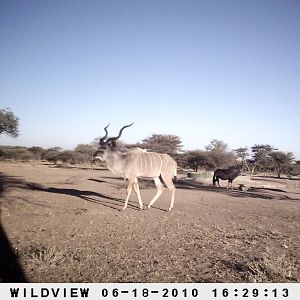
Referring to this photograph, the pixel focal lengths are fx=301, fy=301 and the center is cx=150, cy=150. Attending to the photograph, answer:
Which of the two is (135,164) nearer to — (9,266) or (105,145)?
(105,145)

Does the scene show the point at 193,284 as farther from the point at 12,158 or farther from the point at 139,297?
the point at 12,158

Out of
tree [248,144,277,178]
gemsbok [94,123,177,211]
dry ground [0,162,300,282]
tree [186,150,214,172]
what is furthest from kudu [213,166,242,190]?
tree [248,144,277,178]

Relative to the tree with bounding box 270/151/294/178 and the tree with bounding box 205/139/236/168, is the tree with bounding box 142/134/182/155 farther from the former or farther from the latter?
the tree with bounding box 270/151/294/178

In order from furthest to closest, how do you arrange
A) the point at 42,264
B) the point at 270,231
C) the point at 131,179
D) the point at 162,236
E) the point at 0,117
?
the point at 0,117 < the point at 131,179 < the point at 270,231 < the point at 162,236 < the point at 42,264

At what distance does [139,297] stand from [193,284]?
71 cm

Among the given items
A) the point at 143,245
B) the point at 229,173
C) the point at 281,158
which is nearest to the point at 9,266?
the point at 143,245

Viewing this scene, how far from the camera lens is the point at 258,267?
14.8 ft

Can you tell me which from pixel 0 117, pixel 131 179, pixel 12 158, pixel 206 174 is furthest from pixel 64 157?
pixel 131 179

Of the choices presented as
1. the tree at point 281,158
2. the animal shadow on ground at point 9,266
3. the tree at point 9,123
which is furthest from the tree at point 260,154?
the animal shadow on ground at point 9,266

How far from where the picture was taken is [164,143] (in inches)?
1737

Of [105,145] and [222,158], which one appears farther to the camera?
[222,158]

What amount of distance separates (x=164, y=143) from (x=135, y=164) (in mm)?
33790

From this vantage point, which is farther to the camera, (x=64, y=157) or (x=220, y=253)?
(x=64, y=157)

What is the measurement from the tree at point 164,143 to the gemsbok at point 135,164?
103 feet
